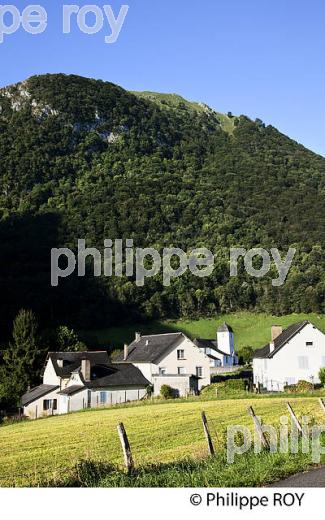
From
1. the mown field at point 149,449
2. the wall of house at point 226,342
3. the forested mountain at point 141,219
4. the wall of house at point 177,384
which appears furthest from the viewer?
the forested mountain at point 141,219

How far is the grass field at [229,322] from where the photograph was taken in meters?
86.6

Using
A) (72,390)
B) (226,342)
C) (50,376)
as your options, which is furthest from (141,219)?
(72,390)

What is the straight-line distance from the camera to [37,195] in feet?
524

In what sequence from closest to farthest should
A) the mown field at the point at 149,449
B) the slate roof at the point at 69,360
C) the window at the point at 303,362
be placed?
the mown field at the point at 149,449
the slate roof at the point at 69,360
the window at the point at 303,362

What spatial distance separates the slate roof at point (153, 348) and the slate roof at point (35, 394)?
28.9ft

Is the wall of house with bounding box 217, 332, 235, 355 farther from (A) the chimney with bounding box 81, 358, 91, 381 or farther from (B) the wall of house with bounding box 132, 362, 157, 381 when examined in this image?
(A) the chimney with bounding box 81, 358, 91, 381

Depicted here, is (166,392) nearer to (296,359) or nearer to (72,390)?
(72,390)

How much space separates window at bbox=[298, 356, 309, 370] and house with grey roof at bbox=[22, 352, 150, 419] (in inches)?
550

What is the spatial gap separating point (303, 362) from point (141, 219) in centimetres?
9305

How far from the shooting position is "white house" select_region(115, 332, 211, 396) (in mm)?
50250

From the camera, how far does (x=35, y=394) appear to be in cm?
4800

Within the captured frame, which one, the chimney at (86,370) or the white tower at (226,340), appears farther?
the white tower at (226,340)

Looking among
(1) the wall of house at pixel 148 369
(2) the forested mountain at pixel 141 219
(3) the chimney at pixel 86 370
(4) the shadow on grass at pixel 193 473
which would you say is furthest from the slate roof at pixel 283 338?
(2) the forested mountain at pixel 141 219

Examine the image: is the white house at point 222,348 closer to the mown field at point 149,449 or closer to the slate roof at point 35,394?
the slate roof at point 35,394
